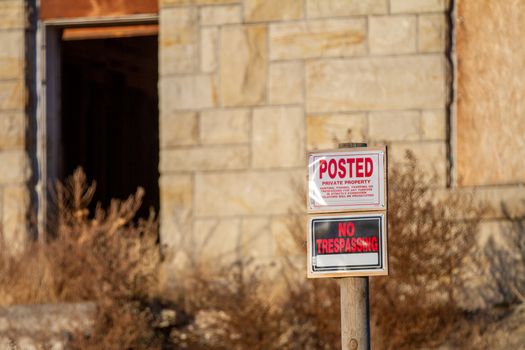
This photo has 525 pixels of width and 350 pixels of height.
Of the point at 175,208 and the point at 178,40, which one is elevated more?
the point at 178,40

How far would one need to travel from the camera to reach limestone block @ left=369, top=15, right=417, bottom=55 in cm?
866

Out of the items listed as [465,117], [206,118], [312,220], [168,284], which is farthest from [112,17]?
[312,220]

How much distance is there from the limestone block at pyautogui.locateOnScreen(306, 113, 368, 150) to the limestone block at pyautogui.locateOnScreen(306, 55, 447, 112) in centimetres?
6

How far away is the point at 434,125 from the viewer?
8.57 meters

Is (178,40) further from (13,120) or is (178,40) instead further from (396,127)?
(396,127)

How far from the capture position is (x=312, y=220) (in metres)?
4.15

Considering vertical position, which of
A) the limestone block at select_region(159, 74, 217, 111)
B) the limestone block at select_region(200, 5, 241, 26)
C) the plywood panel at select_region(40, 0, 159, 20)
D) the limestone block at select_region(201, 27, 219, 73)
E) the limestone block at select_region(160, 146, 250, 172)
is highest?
the plywood panel at select_region(40, 0, 159, 20)

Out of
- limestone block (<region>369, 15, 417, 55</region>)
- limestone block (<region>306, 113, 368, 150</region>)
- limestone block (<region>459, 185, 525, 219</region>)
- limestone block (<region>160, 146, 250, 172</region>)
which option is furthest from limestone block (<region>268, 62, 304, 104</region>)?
limestone block (<region>459, 185, 525, 219</region>)

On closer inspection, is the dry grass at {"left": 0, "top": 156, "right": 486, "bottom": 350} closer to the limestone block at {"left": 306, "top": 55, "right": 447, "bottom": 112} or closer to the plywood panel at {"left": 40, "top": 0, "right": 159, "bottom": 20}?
the limestone block at {"left": 306, "top": 55, "right": 447, "bottom": 112}

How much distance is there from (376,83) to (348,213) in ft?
15.2

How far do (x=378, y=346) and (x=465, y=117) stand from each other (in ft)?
7.00

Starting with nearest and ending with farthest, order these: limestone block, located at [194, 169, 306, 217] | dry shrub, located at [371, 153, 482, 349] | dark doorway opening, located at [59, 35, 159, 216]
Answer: dry shrub, located at [371, 153, 482, 349]
limestone block, located at [194, 169, 306, 217]
dark doorway opening, located at [59, 35, 159, 216]

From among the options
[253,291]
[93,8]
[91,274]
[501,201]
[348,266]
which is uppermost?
[93,8]

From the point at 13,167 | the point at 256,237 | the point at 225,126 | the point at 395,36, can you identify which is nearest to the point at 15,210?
the point at 13,167
